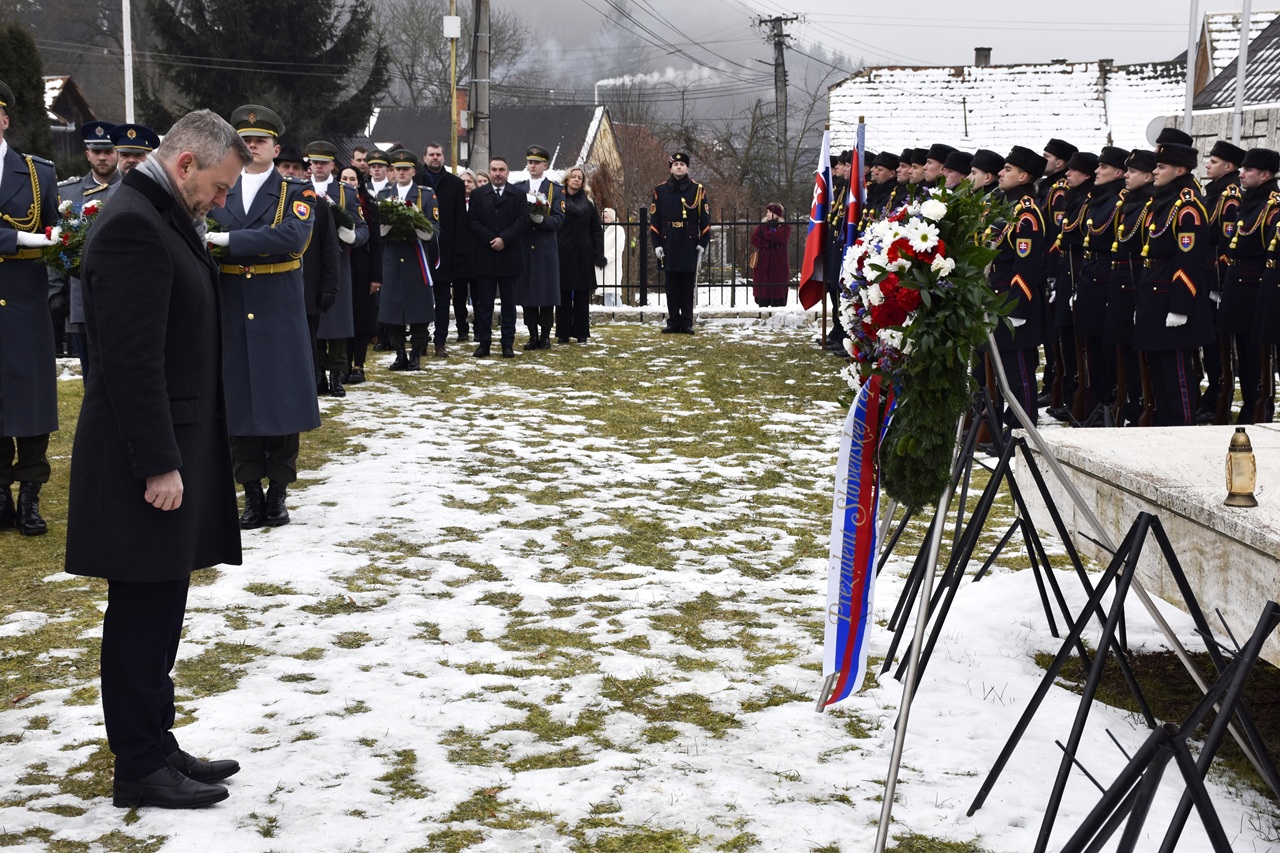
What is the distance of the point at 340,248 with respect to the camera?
10219 millimetres

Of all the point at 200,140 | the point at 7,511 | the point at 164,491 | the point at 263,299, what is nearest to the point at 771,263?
the point at 263,299

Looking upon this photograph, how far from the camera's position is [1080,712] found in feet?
10.2

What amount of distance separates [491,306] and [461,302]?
1332 mm

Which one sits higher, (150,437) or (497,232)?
(497,232)

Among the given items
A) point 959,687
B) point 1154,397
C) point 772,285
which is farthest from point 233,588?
point 772,285

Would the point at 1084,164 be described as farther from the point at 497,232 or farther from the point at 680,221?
the point at 680,221

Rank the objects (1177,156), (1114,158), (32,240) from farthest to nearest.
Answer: (1114,158)
(1177,156)
(32,240)

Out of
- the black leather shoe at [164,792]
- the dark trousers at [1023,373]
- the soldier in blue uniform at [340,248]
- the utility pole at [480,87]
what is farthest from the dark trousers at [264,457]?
the utility pole at [480,87]

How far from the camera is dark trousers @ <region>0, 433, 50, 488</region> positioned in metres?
6.27

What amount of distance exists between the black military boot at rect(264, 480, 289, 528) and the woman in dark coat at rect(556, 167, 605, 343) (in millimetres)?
8560

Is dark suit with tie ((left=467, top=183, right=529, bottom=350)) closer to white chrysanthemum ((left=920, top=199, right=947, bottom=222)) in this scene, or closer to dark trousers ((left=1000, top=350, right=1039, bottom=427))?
dark trousers ((left=1000, top=350, right=1039, bottom=427))

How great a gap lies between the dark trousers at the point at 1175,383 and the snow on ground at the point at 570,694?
279cm

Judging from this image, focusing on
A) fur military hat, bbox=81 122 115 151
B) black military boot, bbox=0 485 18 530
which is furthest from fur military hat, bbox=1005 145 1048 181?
black military boot, bbox=0 485 18 530

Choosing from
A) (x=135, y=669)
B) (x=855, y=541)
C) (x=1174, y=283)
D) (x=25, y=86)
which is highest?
(x=25, y=86)
